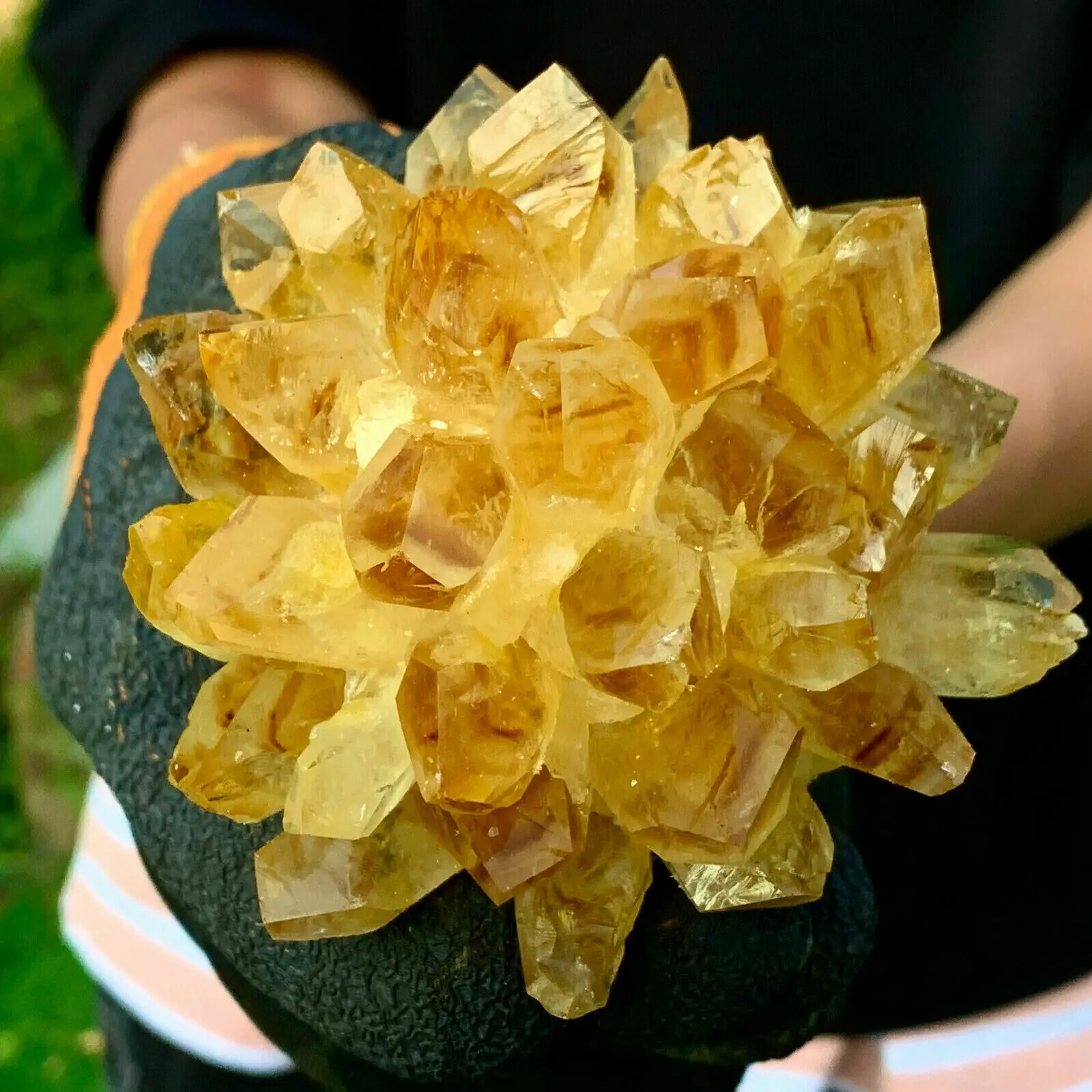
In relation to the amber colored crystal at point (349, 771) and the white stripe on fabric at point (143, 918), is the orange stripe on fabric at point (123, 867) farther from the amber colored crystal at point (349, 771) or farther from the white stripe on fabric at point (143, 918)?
the amber colored crystal at point (349, 771)

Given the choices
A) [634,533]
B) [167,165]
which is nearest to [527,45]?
[167,165]

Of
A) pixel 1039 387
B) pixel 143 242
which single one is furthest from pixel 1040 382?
pixel 143 242

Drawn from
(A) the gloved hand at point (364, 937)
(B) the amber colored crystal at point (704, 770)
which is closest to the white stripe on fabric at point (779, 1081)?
(A) the gloved hand at point (364, 937)

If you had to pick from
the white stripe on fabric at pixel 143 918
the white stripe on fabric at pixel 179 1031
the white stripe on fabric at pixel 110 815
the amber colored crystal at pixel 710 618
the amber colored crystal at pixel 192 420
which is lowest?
the white stripe on fabric at pixel 179 1031

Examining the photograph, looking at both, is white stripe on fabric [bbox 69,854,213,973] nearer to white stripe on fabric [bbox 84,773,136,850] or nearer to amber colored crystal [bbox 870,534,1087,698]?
white stripe on fabric [bbox 84,773,136,850]

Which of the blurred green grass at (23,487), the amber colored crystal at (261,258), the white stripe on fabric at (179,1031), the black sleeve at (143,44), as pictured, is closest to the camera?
the amber colored crystal at (261,258)

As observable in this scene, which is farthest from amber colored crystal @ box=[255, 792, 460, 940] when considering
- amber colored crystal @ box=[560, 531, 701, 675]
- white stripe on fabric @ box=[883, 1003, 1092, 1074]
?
white stripe on fabric @ box=[883, 1003, 1092, 1074]
